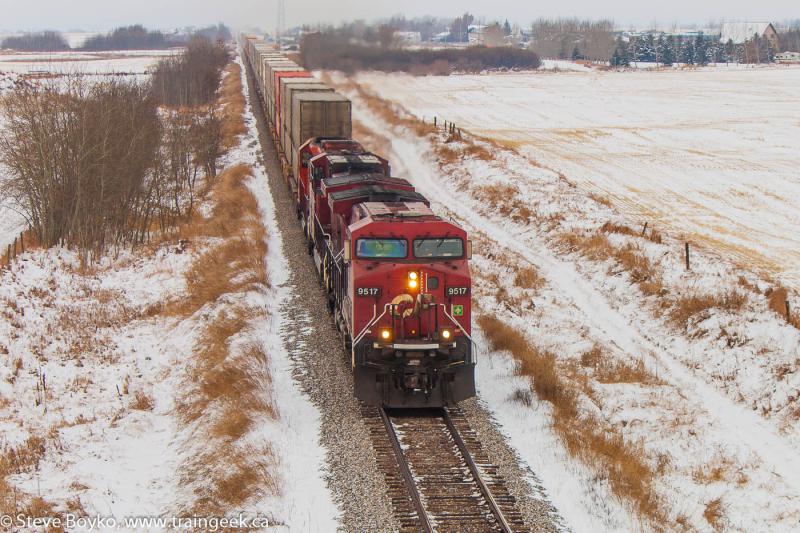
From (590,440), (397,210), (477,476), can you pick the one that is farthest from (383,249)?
(590,440)

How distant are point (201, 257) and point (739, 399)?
18.7m

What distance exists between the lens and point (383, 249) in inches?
629

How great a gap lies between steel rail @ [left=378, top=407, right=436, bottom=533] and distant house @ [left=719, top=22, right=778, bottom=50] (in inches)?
7260


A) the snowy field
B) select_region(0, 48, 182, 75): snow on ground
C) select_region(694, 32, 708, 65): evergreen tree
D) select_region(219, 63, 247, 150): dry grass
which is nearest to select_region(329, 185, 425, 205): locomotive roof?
the snowy field

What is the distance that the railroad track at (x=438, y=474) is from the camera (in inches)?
476

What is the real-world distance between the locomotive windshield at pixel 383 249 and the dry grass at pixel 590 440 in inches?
171

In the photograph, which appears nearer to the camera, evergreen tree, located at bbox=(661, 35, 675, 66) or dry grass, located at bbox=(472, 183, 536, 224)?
dry grass, located at bbox=(472, 183, 536, 224)

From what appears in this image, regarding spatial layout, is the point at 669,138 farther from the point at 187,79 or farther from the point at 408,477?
the point at 408,477

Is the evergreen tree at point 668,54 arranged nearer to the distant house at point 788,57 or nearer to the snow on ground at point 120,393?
the distant house at point 788,57

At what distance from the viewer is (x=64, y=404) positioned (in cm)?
1759

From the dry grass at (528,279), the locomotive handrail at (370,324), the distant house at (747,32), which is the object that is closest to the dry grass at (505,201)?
the dry grass at (528,279)

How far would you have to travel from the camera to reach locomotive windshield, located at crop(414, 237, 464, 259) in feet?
52.5

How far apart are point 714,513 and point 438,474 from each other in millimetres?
4555

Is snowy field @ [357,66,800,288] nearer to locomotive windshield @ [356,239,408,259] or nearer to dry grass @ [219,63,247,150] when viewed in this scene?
dry grass @ [219,63,247,150]
